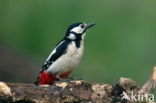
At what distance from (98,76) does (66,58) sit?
20.1ft

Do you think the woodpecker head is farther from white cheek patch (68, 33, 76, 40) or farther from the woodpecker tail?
the woodpecker tail

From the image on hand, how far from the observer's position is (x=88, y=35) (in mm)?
18203

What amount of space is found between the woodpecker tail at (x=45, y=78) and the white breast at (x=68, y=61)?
0.06 m

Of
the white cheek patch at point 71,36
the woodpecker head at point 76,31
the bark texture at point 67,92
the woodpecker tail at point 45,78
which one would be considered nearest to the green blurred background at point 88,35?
the woodpecker head at point 76,31

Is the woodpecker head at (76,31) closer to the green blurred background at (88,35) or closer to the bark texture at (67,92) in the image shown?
the bark texture at (67,92)

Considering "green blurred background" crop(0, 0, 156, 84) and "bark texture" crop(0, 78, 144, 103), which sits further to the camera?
"green blurred background" crop(0, 0, 156, 84)

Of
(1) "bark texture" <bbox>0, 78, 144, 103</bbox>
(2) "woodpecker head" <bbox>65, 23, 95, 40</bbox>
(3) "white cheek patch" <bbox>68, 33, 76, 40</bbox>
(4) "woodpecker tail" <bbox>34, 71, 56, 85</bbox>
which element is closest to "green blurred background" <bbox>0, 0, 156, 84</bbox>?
(2) "woodpecker head" <bbox>65, 23, 95, 40</bbox>

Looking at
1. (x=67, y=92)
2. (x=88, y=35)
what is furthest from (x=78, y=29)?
(x=88, y=35)

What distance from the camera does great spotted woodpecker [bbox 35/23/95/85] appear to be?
10.1 metres

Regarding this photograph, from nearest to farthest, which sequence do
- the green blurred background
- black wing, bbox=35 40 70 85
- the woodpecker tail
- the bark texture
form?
the bark texture, the woodpecker tail, black wing, bbox=35 40 70 85, the green blurred background

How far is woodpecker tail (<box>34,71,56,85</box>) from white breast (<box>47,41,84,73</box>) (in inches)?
2.5

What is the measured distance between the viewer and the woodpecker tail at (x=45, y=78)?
10.0 meters

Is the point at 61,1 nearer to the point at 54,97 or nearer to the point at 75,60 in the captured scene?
the point at 75,60

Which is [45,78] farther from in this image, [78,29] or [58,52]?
[78,29]
